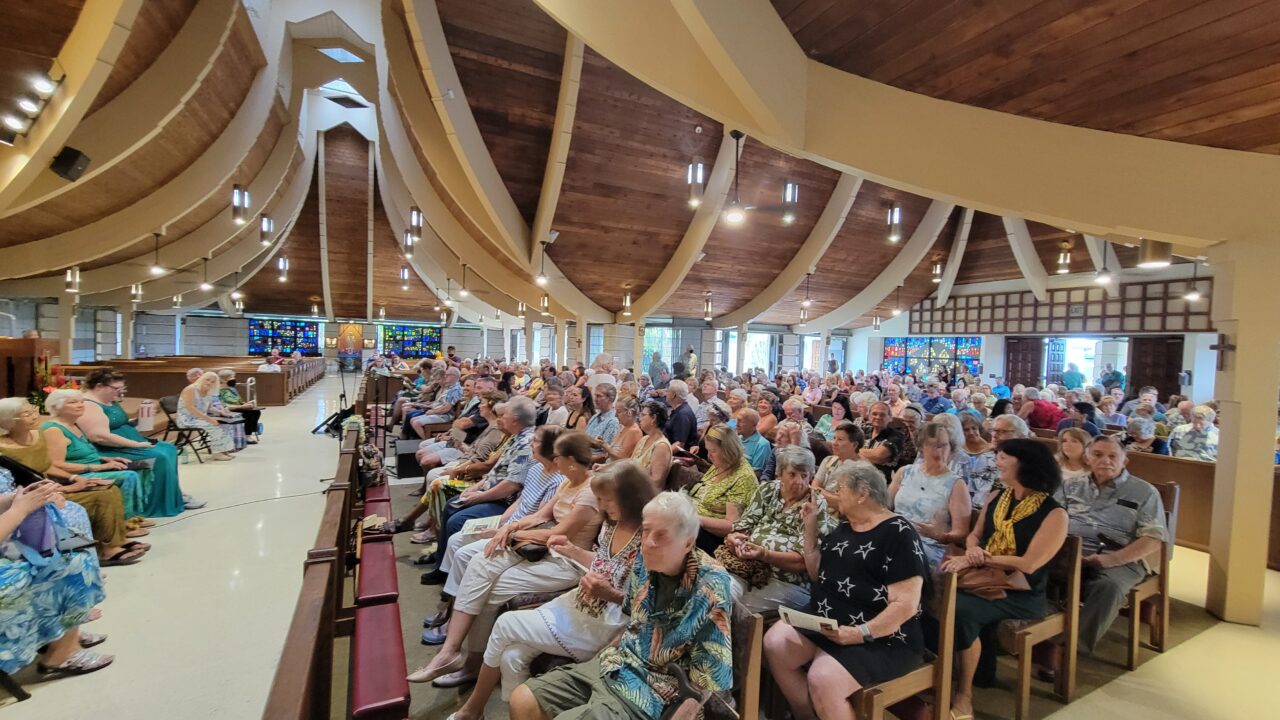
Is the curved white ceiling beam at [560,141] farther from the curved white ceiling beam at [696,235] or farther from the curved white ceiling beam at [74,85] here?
the curved white ceiling beam at [74,85]

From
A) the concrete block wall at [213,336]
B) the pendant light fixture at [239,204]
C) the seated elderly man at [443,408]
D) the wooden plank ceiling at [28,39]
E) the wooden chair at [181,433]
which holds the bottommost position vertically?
the wooden chair at [181,433]

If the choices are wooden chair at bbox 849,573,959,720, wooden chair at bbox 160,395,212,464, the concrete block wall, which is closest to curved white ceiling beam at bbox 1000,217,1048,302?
wooden chair at bbox 849,573,959,720

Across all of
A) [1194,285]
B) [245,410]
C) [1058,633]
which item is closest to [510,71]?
[245,410]

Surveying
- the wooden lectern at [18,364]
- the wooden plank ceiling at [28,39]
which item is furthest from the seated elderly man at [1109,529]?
the wooden lectern at [18,364]

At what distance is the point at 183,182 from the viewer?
32.4 feet

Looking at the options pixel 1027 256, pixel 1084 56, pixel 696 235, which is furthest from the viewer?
pixel 1027 256

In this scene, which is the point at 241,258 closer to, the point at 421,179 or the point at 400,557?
the point at 421,179

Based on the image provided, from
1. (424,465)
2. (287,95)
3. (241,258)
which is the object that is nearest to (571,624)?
(424,465)

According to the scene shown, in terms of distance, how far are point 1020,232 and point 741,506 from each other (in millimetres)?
13298

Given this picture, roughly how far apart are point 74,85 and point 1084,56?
302 inches

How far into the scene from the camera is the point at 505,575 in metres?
2.65

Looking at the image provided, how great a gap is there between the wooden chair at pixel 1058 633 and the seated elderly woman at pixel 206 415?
8.54 metres

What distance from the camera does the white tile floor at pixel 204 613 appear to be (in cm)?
252

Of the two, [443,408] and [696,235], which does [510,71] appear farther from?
[443,408]
